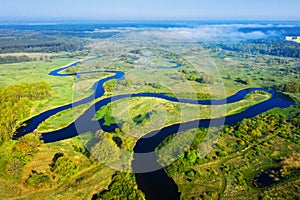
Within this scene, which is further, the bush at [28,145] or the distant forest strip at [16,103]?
the distant forest strip at [16,103]

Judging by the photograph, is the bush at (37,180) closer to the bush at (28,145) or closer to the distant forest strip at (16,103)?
the bush at (28,145)

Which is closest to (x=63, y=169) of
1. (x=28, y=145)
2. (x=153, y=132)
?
(x=28, y=145)

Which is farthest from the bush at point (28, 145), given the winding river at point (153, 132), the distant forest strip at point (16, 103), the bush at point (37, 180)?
the distant forest strip at point (16, 103)

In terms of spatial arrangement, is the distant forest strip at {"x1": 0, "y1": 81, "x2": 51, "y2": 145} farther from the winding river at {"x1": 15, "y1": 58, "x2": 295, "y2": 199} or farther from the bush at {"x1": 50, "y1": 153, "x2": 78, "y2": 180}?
the bush at {"x1": 50, "y1": 153, "x2": 78, "y2": 180}

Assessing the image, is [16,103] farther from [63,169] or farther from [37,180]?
[63,169]

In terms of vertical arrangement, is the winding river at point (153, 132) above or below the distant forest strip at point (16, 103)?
below

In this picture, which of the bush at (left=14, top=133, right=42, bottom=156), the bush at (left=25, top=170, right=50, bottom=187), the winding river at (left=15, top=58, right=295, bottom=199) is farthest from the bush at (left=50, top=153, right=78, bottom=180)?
the winding river at (left=15, top=58, right=295, bottom=199)
